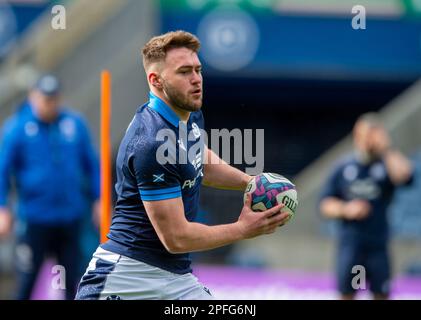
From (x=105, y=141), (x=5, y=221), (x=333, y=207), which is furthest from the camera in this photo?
(x=333, y=207)

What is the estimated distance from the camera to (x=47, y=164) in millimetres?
10000

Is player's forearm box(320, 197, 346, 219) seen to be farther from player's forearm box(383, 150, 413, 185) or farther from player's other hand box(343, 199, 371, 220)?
player's forearm box(383, 150, 413, 185)

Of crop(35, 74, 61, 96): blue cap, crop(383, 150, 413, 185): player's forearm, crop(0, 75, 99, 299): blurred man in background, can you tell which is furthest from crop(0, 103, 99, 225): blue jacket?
crop(383, 150, 413, 185): player's forearm

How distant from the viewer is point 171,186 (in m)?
5.64

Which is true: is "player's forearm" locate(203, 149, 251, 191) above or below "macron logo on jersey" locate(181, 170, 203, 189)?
above

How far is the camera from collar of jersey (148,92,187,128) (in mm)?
5812

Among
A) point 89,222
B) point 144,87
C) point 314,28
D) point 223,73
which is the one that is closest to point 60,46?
point 144,87

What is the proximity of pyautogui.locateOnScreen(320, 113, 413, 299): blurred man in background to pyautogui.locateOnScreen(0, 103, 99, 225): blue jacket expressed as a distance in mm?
2731

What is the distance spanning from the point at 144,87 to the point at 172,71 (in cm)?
1144

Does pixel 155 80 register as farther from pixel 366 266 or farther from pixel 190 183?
pixel 366 266

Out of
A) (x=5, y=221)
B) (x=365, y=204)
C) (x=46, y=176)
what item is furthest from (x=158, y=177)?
(x=365, y=204)

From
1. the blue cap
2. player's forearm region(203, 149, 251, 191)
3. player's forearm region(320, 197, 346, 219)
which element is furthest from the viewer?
player's forearm region(320, 197, 346, 219)

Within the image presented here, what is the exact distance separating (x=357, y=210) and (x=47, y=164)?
3.26 m

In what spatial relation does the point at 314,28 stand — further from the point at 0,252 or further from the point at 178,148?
the point at 178,148
